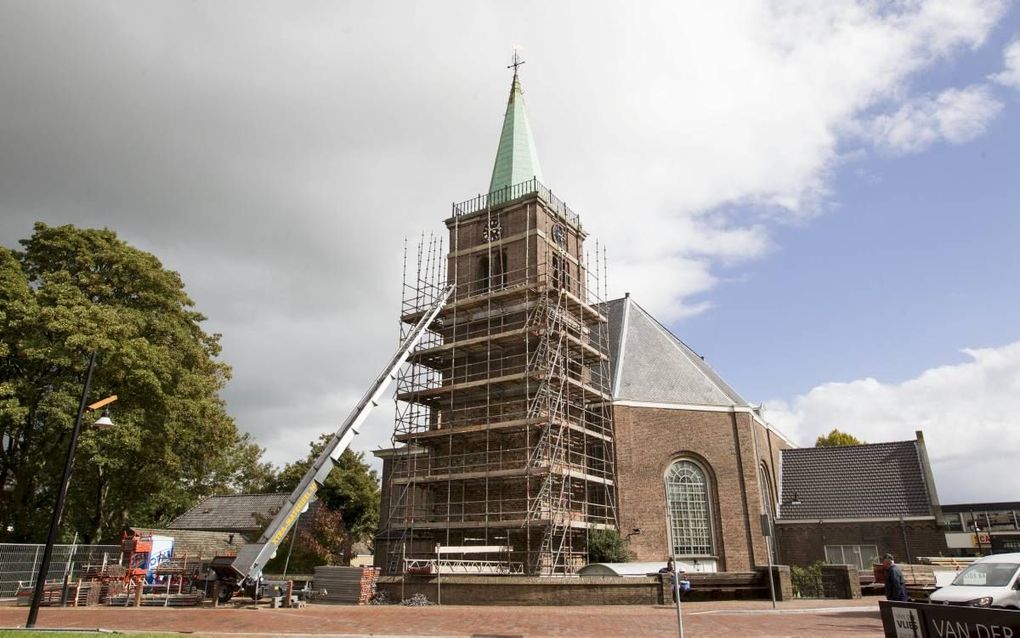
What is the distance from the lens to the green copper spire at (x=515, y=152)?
36.3 metres

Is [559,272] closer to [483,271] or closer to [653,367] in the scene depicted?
[483,271]

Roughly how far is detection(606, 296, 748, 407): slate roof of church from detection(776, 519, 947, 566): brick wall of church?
6518 mm

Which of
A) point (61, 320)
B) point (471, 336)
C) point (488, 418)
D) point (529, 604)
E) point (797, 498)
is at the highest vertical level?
point (471, 336)

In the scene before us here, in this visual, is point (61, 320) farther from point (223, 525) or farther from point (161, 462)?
point (223, 525)

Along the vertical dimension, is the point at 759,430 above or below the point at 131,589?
above

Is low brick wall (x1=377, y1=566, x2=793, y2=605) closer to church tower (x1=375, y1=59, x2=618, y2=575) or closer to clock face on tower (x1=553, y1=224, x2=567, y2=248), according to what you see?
church tower (x1=375, y1=59, x2=618, y2=575)

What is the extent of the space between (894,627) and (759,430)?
30150mm

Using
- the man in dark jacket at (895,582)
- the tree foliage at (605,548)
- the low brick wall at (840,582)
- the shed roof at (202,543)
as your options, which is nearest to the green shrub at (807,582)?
the low brick wall at (840,582)

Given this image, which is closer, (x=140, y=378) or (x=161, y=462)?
(x=140, y=378)

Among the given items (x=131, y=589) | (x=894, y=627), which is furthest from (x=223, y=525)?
(x=894, y=627)

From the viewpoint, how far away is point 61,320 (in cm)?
2477

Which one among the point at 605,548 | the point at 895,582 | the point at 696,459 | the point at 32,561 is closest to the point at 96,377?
the point at 32,561

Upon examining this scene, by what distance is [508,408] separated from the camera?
30375 mm

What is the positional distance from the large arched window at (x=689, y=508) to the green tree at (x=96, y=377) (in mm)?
21178
